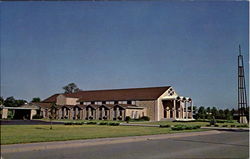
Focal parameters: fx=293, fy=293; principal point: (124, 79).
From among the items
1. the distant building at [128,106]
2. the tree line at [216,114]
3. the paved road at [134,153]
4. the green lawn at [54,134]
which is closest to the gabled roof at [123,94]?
the distant building at [128,106]

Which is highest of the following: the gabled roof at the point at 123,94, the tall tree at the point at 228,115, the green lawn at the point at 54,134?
the gabled roof at the point at 123,94

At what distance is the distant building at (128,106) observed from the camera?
56906 mm

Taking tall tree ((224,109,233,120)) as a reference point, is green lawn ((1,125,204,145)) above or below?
above

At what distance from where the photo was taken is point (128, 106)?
5603 centimetres

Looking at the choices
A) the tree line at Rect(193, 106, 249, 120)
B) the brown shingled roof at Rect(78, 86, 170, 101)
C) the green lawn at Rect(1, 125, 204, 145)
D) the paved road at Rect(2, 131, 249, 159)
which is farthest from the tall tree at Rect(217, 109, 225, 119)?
the paved road at Rect(2, 131, 249, 159)

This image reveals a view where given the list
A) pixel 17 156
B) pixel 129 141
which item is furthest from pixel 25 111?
pixel 17 156

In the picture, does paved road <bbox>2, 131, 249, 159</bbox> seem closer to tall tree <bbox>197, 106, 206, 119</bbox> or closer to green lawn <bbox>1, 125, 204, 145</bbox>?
green lawn <bbox>1, 125, 204, 145</bbox>

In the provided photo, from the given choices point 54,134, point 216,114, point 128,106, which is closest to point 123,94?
point 128,106

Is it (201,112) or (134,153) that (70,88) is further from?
(134,153)

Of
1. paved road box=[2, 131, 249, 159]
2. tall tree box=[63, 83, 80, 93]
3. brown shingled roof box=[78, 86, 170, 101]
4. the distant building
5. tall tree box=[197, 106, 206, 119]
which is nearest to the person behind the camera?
paved road box=[2, 131, 249, 159]

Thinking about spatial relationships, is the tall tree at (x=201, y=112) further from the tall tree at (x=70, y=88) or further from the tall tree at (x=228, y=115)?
the tall tree at (x=70, y=88)

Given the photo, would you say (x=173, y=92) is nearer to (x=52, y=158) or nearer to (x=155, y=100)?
(x=155, y=100)

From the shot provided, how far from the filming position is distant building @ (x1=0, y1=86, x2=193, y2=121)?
56.9 metres

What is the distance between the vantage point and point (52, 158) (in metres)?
9.56
